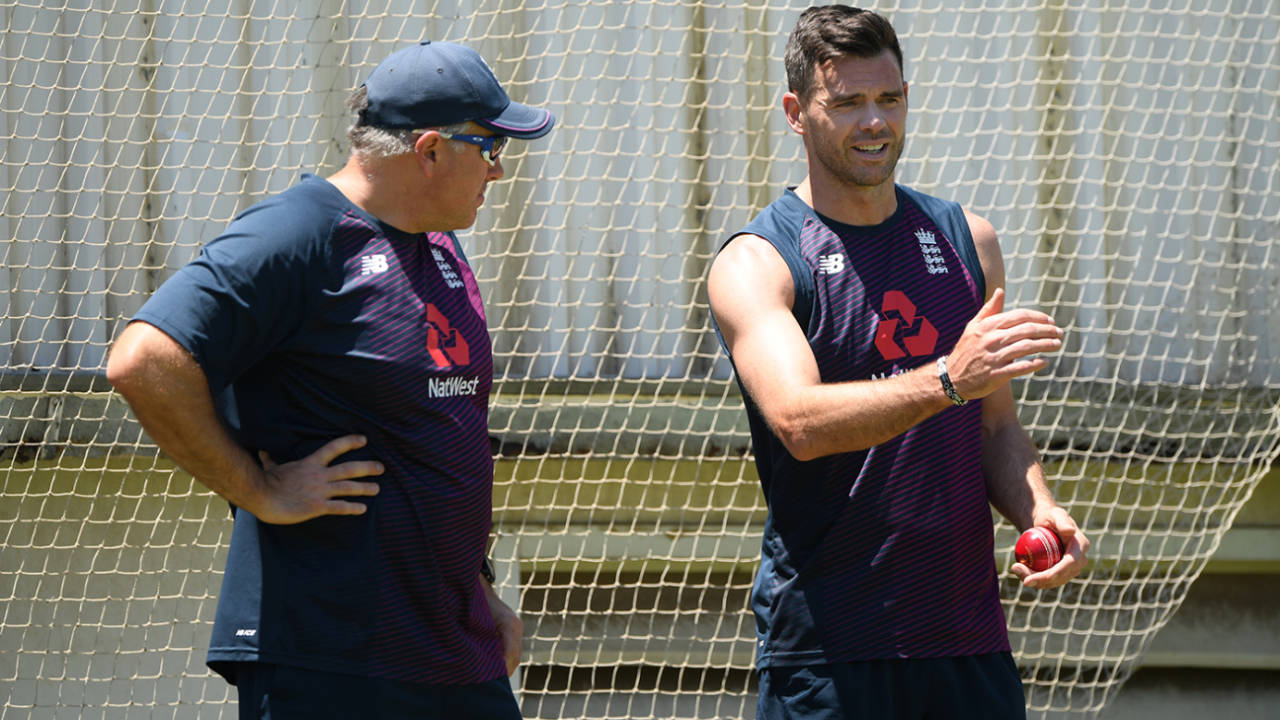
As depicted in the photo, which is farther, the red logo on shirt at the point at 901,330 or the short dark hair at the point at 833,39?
the short dark hair at the point at 833,39

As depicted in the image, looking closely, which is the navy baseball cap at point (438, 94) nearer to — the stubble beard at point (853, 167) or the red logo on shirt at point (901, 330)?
the stubble beard at point (853, 167)

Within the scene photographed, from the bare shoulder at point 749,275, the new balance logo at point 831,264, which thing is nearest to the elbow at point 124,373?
the bare shoulder at point 749,275

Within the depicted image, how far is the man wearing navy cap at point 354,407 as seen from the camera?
85.5 inches

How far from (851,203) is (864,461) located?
1.87ft

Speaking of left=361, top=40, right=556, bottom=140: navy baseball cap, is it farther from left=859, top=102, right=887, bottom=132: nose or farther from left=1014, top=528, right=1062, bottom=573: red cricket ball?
left=1014, top=528, right=1062, bottom=573: red cricket ball

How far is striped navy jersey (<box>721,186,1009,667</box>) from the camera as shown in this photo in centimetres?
246

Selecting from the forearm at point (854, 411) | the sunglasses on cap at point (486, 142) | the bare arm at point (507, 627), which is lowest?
the bare arm at point (507, 627)

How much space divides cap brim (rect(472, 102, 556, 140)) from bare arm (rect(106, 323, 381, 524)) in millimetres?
665

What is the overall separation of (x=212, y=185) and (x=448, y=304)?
261 cm

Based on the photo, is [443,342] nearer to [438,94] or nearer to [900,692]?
[438,94]

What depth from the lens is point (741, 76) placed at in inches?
184

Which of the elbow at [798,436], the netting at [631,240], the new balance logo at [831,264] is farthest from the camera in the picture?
the netting at [631,240]

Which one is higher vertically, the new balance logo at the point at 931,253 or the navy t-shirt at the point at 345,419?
the new balance logo at the point at 931,253

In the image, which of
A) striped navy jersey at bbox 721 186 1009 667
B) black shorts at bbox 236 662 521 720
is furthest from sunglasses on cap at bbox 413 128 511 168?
black shorts at bbox 236 662 521 720
